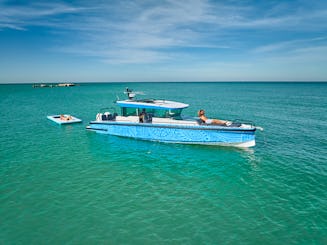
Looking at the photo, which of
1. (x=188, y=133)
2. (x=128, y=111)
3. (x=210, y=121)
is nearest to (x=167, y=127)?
(x=188, y=133)

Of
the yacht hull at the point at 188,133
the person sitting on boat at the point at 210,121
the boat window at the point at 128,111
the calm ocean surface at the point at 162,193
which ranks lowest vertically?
the calm ocean surface at the point at 162,193

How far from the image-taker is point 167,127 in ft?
67.2

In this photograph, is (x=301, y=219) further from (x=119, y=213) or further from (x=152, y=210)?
(x=119, y=213)

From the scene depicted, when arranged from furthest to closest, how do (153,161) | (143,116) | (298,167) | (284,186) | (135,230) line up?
(143,116)
(153,161)
(298,167)
(284,186)
(135,230)

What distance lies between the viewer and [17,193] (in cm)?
1170

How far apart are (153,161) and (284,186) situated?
8.89m

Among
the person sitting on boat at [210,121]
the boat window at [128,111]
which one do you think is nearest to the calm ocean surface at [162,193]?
the person sitting on boat at [210,121]

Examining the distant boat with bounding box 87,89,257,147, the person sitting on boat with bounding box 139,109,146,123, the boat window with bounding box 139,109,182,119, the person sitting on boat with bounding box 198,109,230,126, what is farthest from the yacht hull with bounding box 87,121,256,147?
the boat window with bounding box 139,109,182,119

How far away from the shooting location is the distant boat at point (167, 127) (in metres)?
18.9

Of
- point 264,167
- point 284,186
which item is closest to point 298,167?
point 264,167

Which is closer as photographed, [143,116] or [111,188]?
Result: [111,188]

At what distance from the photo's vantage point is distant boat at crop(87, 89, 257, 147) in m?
18.9

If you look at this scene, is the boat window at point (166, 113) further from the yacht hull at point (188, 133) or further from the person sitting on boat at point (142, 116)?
the yacht hull at point (188, 133)

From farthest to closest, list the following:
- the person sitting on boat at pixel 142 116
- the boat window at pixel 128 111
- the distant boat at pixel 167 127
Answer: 1. the boat window at pixel 128 111
2. the person sitting on boat at pixel 142 116
3. the distant boat at pixel 167 127
